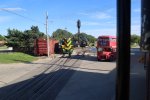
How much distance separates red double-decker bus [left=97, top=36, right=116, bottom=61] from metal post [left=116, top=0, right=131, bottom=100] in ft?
123

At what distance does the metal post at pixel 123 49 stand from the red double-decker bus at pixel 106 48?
37409 millimetres

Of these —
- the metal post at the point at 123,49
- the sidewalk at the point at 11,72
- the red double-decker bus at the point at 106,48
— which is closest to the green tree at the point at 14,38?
the red double-decker bus at the point at 106,48

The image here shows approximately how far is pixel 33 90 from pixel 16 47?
4932 cm

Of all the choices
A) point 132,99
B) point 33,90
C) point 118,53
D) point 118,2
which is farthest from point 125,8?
point 33,90

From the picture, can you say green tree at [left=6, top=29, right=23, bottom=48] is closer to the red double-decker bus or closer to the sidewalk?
the red double-decker bus

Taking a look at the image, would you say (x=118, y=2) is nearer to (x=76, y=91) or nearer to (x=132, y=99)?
(x=132, y=99)

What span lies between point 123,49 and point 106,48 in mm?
38280

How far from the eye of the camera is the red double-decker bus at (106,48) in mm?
39531

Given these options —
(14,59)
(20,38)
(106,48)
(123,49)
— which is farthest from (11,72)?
(20,38)

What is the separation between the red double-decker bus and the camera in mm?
39531

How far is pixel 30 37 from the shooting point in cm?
6600

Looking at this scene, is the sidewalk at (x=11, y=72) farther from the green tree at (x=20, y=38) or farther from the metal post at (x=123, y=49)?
the green tree at (x=20, y=38)

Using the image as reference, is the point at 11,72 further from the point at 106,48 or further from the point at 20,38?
the point at 20,38

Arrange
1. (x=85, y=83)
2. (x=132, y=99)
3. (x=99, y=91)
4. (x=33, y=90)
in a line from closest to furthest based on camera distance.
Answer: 1. (x=132, y=99)
2. (x=99, y=91)
3. (x=33, y=90)
4. (x=85, y=83)
